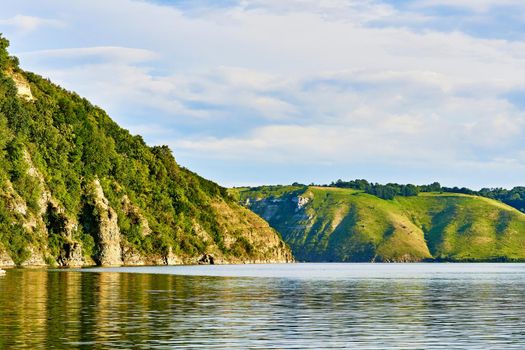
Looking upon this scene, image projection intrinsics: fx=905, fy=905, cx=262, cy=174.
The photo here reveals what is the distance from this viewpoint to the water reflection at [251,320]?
47.3 meters

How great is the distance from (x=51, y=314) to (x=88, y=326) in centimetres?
878

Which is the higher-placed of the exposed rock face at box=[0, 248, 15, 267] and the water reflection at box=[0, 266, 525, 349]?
the exposed rock face at box=[0, 248, 15, 267]

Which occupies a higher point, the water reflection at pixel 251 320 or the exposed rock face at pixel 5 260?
the exposed rock face at pixel 5 260

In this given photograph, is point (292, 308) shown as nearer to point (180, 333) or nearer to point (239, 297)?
point (239, 297)

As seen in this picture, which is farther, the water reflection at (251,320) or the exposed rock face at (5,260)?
the exposed rock face at (5,260)

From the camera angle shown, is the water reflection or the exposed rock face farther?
the exposed rock face

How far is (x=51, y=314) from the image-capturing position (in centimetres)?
6219

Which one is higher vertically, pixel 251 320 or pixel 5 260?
pixel 5 260

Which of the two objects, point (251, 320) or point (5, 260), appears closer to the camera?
point (251, 320)

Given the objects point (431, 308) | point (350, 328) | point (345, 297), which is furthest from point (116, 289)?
A: point (350, 328)

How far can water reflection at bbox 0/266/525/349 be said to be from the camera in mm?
47312

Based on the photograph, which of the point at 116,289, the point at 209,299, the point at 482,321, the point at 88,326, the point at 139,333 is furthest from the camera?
the point at 116,289

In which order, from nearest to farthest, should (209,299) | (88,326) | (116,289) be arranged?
(88,326) → (209,299) → (116,289)

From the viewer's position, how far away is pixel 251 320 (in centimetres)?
6075
